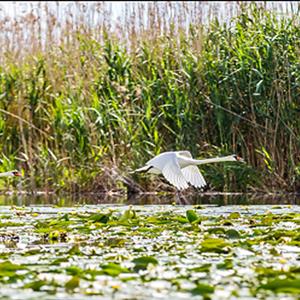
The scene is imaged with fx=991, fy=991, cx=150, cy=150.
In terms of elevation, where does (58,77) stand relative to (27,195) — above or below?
above

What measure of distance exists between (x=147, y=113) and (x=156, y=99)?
312 millimetres

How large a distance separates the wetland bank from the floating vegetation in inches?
3.4

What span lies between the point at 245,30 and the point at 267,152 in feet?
5.75

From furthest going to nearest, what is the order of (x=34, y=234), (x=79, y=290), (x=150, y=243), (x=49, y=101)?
1. (x=49, y=101)
2. (x=34, y=234)
3. (x=150, y=243)
4. (x=79, y=290)

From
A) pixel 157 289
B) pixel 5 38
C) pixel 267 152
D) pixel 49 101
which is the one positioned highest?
pixel 5 38

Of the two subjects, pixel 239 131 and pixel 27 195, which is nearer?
pixel 239 131

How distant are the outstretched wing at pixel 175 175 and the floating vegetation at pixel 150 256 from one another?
1499 millimetres

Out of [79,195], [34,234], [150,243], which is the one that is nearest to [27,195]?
[79,195]

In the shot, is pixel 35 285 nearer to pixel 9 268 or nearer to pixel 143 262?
pixel 9 268

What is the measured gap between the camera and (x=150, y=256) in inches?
229

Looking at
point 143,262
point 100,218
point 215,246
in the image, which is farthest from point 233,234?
point 100,218

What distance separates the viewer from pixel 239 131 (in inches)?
516

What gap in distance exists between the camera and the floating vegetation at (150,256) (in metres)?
4.81

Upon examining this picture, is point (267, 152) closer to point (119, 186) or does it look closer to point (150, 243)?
point (119, 186)
